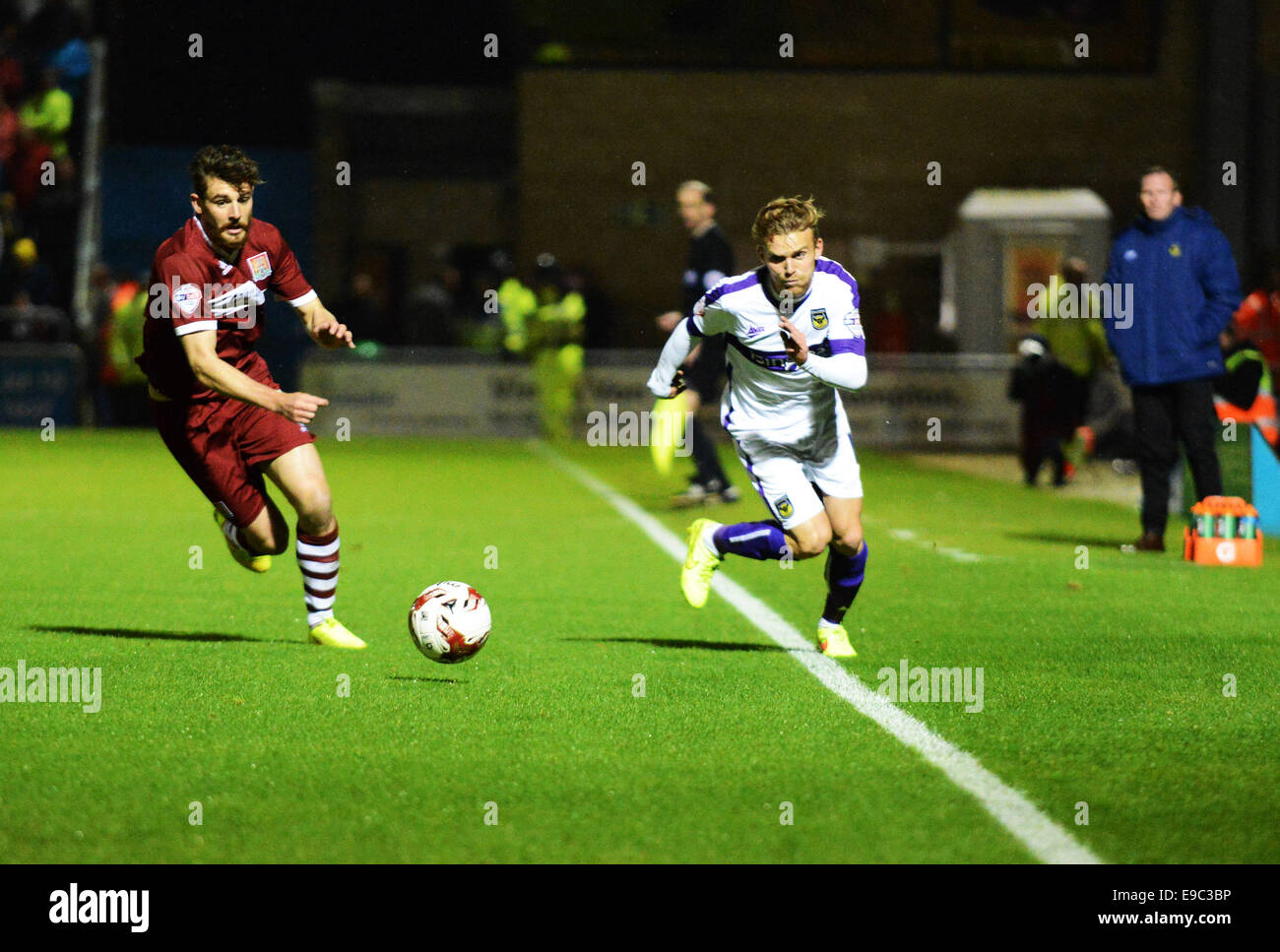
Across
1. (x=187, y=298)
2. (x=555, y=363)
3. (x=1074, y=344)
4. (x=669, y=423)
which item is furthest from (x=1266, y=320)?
(x=187, y=298)

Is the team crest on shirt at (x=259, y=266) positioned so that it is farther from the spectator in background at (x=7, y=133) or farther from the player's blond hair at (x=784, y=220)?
the spectator in background at (x=7, y=133)

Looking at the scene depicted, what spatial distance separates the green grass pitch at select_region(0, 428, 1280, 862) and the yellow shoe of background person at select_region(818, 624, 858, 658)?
147mm

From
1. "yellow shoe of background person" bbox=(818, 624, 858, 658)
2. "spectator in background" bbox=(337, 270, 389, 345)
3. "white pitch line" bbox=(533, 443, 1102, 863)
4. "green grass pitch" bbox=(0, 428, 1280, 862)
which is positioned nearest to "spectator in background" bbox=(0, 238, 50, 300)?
"spectator in background" bbox=(337, 270, 389, 345)

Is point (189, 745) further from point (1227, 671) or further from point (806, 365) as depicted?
point (1227, 671)

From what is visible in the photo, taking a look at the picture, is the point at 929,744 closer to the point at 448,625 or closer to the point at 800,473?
the point at 800,473

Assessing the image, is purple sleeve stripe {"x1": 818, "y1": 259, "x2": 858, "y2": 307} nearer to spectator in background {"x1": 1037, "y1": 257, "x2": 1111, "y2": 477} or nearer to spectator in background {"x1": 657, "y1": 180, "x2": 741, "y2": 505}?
spectator in background {"x1": 657, "y1": 180, "x2": 741, "y2": 505}

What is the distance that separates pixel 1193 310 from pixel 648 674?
18.0ft

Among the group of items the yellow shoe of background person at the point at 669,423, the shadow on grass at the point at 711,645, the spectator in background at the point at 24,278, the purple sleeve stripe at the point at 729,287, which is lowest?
the shadow on grass at the point at 711,645

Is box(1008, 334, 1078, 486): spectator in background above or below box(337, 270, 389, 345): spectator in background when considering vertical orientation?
below

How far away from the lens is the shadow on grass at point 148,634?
320 inches

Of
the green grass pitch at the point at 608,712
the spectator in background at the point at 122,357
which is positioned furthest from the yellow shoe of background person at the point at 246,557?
the spectator in background at the point at 122,357

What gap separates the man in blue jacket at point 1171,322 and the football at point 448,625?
560 centimetres

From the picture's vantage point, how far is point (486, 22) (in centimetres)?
3619

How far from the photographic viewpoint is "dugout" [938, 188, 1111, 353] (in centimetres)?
2870
